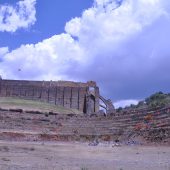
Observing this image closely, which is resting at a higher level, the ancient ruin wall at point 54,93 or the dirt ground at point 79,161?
the ancient ruin wall at point 54,93

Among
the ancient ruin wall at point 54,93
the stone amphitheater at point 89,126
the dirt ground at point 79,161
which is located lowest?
the dirt ground at point 79,161

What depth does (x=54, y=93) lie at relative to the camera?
78375 millimetres

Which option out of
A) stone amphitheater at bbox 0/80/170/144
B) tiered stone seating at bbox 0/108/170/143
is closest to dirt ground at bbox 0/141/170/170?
stone amphitheater at bbox 0/80/170/144

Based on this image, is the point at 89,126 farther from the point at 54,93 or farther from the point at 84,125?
the point at 54,93

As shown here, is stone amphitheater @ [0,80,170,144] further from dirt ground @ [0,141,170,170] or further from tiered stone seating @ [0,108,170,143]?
dirt ground @ [0,141,170,170]

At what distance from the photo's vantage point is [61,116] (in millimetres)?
58562

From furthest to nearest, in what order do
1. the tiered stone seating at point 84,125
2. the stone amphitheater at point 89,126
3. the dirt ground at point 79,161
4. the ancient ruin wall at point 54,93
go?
the ancient ruin wall at point 54,93 → the tiered stone seating at point 84,125 → the stone amphitheater at point 89,126 → the dirt ground at point 79,161

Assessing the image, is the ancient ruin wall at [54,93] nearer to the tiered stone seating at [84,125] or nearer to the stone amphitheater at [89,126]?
the stone amphitheater at [89,126]

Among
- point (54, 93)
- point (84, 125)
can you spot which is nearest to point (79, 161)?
point (84, 125)

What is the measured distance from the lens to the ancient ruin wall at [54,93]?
256 feet

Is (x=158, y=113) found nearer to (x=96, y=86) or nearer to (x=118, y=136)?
(x=118, y=136)

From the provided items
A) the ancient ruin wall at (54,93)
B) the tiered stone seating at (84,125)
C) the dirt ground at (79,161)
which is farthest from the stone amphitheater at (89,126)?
the ancient ruin wall at (54,93)

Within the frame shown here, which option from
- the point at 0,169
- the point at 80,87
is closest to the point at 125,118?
the point at 80,87

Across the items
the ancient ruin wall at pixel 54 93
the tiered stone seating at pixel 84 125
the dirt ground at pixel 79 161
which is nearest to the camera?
the dirt ground at pixel 79 161
